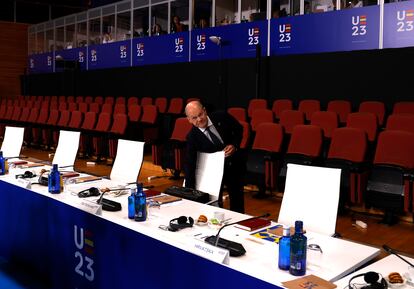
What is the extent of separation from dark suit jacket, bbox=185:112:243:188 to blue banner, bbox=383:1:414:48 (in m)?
4.36

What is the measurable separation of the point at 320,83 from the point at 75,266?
6.54 m

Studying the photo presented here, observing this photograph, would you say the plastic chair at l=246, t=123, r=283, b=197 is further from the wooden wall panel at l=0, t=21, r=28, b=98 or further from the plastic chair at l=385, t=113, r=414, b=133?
the wooden wall panel at l=0, t=21, r=28, b=98

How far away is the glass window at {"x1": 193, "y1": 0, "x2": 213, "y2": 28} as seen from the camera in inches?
433

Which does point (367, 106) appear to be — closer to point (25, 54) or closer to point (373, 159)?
point (373, 159)

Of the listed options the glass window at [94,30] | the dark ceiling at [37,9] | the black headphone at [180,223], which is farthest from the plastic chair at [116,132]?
the dark ceiling at [37,9]

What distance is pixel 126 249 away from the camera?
7.91ft

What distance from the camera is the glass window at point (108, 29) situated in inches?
541

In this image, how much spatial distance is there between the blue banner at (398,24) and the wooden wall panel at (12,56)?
47.6 feet

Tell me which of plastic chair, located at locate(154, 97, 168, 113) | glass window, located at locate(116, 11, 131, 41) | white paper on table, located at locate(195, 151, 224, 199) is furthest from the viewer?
glass window, located at locate(116, 11, 131, 41)

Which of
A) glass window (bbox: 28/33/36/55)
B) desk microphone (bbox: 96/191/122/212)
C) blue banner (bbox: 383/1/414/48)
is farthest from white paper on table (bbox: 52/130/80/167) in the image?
glass window (bbox: 28/33/36/55)

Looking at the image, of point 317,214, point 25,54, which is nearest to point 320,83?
point 317,214

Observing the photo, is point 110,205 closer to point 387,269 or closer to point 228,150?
point 228,150

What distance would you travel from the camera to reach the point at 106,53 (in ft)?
43.2

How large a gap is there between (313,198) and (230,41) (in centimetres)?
724
